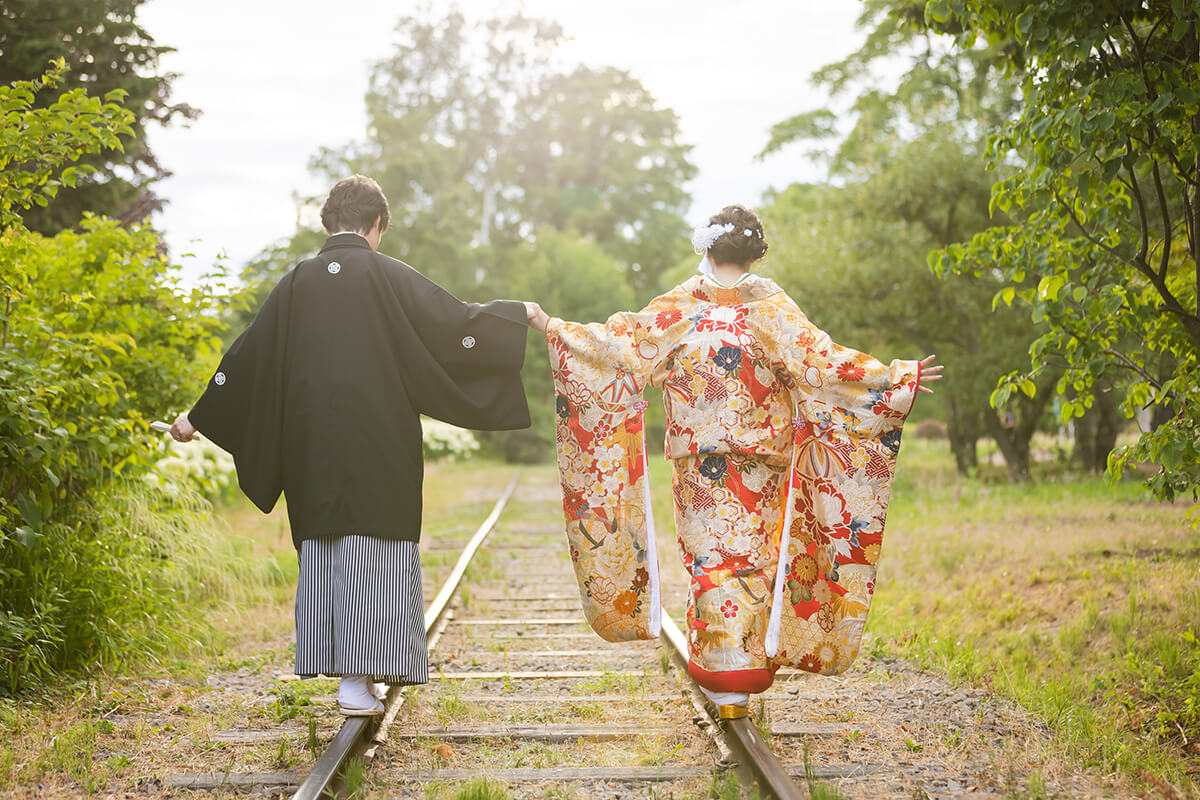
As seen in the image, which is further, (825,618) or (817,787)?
(825,618)

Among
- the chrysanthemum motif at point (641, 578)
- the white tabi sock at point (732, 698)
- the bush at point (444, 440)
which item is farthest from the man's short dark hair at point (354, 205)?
the bush at point (444, 440)

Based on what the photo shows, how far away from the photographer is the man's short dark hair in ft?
13.1

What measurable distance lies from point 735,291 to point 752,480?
2.42 ft

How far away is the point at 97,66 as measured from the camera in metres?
7.95

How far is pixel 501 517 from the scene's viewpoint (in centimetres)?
1261

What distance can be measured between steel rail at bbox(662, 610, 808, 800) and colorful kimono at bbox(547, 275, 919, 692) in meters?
0.16

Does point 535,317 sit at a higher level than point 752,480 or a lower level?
higher

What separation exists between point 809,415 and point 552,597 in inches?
143

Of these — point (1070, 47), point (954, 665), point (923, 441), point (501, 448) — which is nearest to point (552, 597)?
point (954, 665)

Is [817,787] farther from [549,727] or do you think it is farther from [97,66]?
[97,66]

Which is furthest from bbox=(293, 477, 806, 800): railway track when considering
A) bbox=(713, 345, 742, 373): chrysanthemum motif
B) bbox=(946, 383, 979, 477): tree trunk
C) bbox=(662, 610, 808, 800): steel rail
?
bbox=(946, 383, 979, 477): tree trunk

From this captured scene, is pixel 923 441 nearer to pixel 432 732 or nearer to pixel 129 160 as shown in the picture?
pixel 129 160

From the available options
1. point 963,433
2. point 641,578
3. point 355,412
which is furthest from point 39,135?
point 963,433

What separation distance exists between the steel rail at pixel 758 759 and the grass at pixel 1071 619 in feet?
2.58
